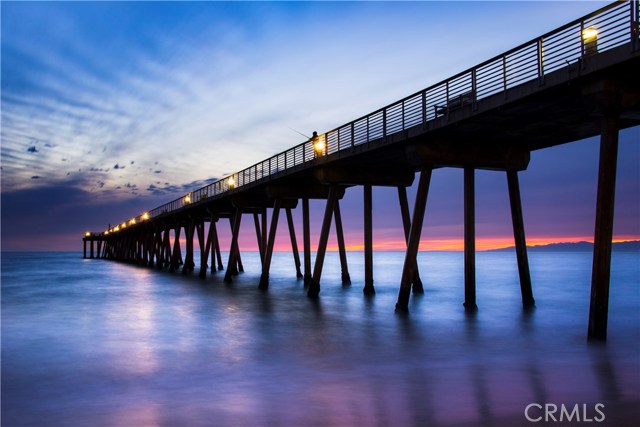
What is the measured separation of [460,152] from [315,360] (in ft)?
27.3

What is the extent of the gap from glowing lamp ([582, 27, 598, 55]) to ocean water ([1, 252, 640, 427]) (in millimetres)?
5947

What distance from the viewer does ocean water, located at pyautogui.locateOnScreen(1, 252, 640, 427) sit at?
7.37 meters

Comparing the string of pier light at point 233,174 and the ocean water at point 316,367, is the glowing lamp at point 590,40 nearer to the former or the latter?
the ocean water at point 316,367

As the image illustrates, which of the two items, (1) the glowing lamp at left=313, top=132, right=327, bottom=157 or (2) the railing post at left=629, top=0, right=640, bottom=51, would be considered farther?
(1) the glowing lamp at left=313, top=132, right=327, bottom=157

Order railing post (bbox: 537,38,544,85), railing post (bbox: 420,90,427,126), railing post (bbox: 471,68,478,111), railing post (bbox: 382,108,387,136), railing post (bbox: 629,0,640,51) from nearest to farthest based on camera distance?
railing post (bbox: 629,0,640,51) → railing post (bbox: 537,38,544,85) → railing post (bbox: 471,68,478,111) → railing post (bbox: 420,90,427,126) → railing post (bbox: 382,108,387,136)

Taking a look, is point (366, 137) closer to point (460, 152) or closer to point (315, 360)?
point (460, 152)

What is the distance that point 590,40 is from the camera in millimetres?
10539

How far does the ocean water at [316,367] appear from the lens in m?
7.37

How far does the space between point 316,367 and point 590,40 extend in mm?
8337

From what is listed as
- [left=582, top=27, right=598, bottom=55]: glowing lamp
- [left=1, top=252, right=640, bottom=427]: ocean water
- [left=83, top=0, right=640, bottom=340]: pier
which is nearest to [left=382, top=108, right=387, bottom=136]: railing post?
[left=83, top=0, right=640, bottom=340]: pier

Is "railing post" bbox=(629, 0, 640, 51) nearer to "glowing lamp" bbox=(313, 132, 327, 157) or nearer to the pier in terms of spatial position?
the pier

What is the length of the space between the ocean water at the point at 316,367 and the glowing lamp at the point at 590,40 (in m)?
5.95

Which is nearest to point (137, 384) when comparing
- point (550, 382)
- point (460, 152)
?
point (550, 382)

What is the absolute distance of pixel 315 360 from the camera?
10.9 metres
